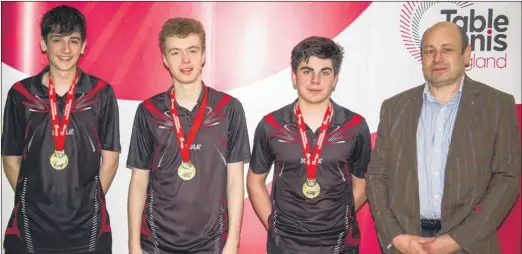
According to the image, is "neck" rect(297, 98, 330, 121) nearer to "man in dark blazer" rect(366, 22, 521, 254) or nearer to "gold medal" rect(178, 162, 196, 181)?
"man in dark blazer" rect(366, 22, 521, 254)

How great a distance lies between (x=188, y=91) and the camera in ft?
11.5

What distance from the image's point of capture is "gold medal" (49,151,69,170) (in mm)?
3566

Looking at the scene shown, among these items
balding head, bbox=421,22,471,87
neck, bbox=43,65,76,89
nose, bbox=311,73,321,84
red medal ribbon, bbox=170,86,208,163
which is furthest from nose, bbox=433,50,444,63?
neck, bbox=43,65,76,89

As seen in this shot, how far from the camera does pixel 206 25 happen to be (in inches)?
162

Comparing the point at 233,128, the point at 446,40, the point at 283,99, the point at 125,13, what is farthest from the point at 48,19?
the point at 446,40

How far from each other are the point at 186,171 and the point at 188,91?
1.81 ft

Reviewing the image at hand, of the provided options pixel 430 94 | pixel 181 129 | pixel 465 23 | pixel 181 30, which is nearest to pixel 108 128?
pixel 181 129

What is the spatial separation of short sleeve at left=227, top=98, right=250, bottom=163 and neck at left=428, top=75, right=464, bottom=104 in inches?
50.1

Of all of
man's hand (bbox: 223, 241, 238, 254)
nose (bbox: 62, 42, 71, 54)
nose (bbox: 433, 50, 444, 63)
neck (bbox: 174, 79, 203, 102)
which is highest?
nose (bbox: 62, 42, 71, 54)

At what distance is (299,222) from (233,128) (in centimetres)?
76

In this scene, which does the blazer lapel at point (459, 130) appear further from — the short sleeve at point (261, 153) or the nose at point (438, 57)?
the short sleeve at point (261, 153)

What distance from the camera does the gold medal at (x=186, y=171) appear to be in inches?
133

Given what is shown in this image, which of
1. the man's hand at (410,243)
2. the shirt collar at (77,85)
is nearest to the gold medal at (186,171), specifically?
the shirt collar at (77,85)

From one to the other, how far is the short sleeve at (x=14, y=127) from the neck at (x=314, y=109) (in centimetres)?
198
